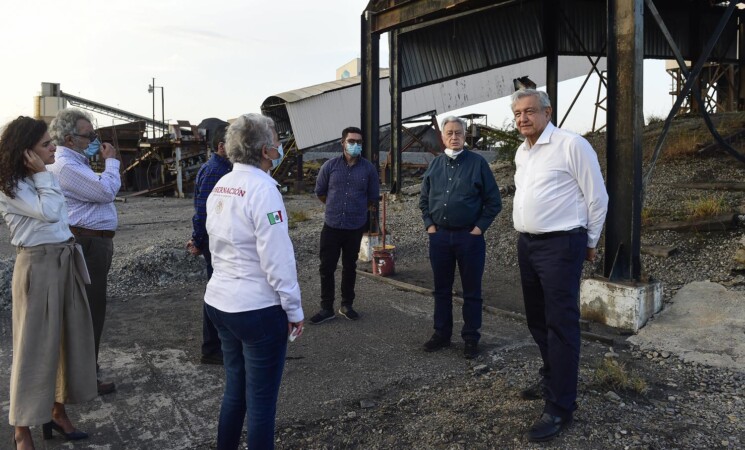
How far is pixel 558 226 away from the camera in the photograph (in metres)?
3.56

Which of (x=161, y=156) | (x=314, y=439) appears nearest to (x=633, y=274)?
(x=314, y=439)

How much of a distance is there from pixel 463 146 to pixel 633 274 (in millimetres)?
2127

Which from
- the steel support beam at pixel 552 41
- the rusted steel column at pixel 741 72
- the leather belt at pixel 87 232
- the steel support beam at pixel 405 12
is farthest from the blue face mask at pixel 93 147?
the rusted steel column at pixel 741 72

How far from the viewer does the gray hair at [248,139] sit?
286 centimetres

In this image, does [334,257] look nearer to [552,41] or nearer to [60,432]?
[60,432]

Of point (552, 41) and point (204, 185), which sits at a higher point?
point (552, 41)

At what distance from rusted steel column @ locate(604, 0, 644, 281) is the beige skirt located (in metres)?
4.64

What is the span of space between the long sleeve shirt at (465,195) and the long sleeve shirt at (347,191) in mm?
1211

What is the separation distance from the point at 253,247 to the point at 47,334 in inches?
58.1

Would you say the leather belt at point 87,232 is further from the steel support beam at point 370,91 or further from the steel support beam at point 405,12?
the steel support beam at point 405,12

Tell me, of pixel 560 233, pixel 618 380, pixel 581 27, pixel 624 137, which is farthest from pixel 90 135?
pixel 581 27

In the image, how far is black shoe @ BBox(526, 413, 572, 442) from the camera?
340 cm

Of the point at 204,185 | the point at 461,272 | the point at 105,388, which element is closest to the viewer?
the point at 105,388

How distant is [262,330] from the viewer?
9.02 feet
